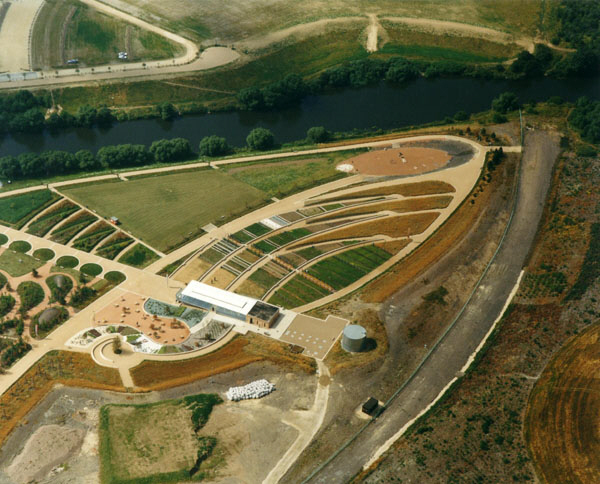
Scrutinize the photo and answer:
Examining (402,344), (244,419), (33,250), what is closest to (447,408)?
(402,344)

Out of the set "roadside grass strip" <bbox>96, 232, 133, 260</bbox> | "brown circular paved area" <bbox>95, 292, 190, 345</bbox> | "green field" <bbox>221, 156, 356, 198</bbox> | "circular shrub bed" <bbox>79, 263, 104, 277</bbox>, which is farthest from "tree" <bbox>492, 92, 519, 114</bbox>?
"circular shrub bed" <bbox>79, 263, 104, 277</bbox>

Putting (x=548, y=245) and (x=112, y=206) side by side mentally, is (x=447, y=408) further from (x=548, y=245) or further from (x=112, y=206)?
(x=112, y=206)

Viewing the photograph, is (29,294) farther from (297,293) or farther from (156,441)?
(297,293)

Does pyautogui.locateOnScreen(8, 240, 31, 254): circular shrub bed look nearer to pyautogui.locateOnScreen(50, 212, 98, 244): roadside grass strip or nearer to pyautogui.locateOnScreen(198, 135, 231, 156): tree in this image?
pyautogui.locateOnScreen(50, 212, 98, 244): roadside grass strip

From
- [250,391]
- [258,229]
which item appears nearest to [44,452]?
[250,391]

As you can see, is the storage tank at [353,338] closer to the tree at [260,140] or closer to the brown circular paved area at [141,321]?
the brown circular paved area at [141,321]

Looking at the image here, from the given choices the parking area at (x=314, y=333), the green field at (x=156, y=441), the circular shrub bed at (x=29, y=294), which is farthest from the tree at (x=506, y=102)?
the circular shrub bed at (x=29, y=294)
